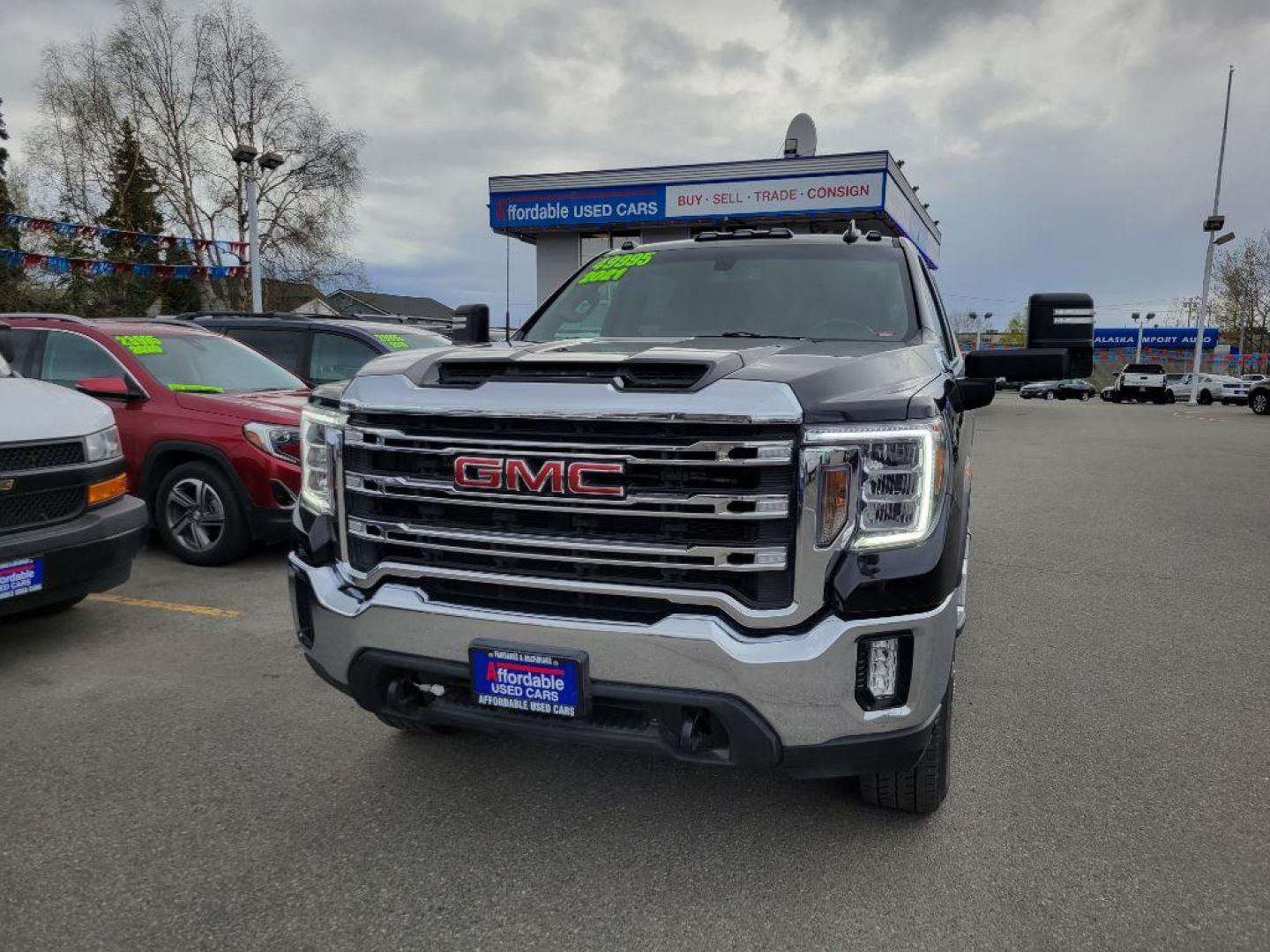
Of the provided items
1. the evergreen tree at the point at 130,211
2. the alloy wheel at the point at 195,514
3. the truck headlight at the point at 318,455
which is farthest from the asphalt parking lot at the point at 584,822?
the evergreen tree at the point at 130,211

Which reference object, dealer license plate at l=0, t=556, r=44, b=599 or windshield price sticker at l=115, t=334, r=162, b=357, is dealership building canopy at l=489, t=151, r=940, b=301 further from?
dealer license plate at l=0, t=556, r=44, b=599

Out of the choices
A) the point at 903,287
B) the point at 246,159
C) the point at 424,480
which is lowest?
the point at 424,480

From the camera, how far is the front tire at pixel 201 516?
231 inches

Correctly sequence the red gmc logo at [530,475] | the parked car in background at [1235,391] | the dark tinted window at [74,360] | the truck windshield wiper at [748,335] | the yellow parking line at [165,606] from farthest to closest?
the parked car in background at [1235,391], the dark tinted window at [74,360], the yellow parking line at [165,606], the truck windshield wiper at [748,335], the red gmc logo at [530,475]

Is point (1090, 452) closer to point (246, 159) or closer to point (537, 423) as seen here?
point (537, 423)

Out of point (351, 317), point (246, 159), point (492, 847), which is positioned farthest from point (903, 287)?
point (246, 159)

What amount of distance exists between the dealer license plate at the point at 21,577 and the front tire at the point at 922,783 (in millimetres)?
3730

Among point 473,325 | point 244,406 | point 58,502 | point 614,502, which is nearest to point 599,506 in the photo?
point 614,502

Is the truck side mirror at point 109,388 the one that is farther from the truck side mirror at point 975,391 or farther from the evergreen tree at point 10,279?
the evergreen tree at point 10,279

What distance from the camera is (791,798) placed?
292 cm

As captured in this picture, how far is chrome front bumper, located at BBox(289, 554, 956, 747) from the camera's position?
2150 mm

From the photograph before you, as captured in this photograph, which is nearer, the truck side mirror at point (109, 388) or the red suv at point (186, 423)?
the red suv at point (186, 423)

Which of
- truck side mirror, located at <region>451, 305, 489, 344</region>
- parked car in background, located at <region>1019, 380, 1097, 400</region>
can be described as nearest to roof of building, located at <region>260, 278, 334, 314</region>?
parked car in background, located at <region>1019, 380, 1097, 400</region>

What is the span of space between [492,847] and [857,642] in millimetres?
1333
